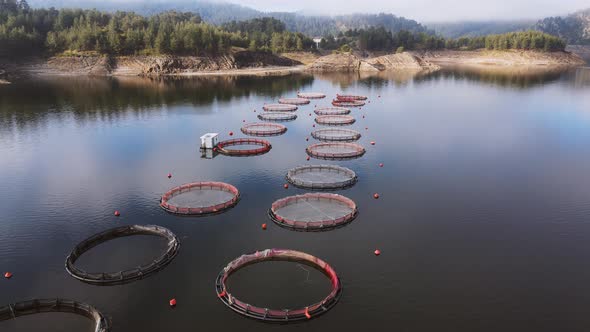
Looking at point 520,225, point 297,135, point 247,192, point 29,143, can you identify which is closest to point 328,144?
point 297,135

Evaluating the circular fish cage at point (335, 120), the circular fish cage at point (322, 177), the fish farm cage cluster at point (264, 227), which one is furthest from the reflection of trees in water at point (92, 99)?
the circular fish cage at point (322, 177)

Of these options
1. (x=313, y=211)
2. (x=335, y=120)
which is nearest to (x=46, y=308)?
(x=313, y=211)

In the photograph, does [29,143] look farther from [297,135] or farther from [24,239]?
[297,135]

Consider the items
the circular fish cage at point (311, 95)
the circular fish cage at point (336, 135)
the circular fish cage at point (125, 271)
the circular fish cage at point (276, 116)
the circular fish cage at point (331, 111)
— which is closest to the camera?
the circular fish cage at point (125, 271)

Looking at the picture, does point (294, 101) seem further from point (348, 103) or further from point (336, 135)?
point (336, 135)

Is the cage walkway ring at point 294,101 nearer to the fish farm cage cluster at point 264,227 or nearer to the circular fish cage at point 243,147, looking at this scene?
the fish farm cage cluster at point 264,227

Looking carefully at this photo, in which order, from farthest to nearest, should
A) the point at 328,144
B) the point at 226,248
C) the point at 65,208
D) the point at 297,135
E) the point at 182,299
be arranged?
the point at 297,135 < the point at 328,144 < the point at 65,208 < the point at 226,248 < the point at 182,299
